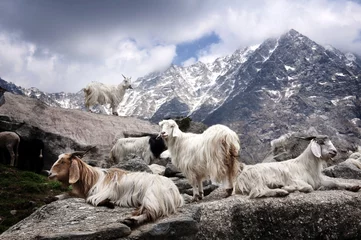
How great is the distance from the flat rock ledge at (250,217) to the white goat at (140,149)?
8996mm

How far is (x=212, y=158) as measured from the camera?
8.48 m

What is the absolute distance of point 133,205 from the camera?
21.2 feet

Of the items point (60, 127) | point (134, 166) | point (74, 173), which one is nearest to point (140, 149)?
point (60, 127)

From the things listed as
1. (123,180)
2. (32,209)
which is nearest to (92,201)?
(123,180)

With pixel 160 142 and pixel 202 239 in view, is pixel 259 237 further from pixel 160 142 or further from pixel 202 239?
pixel 160 142

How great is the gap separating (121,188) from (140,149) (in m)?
9.99

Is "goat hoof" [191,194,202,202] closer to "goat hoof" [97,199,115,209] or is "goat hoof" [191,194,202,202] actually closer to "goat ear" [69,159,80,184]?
"goat hoof" [97,199,115,209]

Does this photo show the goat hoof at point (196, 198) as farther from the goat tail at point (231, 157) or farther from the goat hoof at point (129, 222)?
the goat hoof at point (129, 222)

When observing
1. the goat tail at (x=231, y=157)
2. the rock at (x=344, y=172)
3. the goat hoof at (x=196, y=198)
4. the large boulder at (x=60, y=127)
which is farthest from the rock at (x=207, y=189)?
the large boulder at (x=60, y=127)

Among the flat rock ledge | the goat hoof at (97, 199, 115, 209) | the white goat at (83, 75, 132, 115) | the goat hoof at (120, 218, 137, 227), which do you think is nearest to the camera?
the goat hoof at (120, 218, 137, 227)

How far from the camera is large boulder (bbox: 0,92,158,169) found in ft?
54.5

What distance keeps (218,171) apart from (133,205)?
98.7 inches

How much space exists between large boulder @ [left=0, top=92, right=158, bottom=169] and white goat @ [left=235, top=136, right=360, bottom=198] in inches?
385

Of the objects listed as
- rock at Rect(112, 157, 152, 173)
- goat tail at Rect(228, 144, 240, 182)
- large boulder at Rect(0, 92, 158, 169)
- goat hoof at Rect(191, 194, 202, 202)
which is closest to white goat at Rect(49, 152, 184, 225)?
goat hoof at Rect(191, 194, 202, 202)
